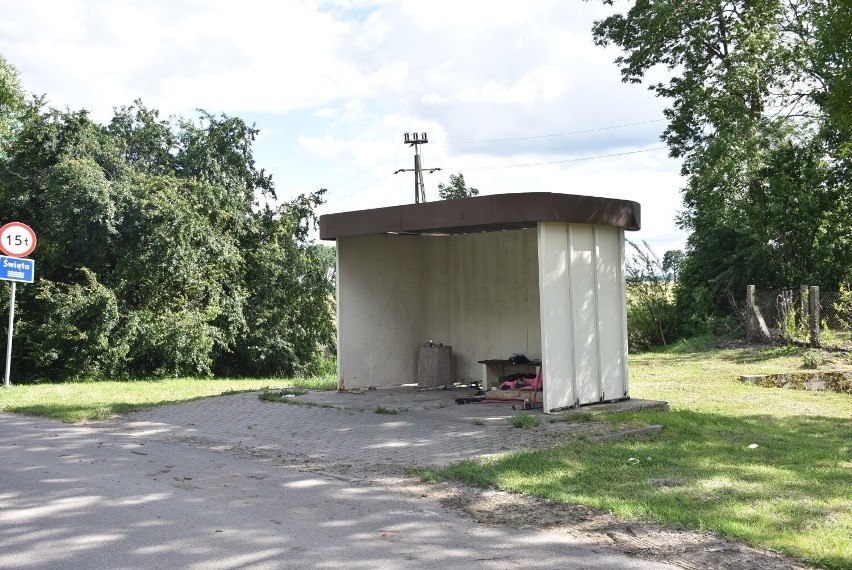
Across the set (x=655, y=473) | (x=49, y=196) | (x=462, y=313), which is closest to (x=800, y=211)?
(x=462, y=313)

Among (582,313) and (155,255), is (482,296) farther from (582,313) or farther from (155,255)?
(155,255)

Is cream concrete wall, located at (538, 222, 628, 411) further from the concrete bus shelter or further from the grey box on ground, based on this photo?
the grey box on ground

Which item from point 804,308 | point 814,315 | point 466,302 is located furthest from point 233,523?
point 804,308

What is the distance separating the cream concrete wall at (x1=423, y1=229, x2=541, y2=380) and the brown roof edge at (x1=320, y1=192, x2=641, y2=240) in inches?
103

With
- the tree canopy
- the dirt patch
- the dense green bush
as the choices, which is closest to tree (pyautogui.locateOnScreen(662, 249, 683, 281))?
the dense green bush

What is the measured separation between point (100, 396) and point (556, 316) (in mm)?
8696

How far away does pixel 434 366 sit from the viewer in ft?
50.2

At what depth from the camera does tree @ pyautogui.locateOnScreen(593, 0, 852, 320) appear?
23016mm

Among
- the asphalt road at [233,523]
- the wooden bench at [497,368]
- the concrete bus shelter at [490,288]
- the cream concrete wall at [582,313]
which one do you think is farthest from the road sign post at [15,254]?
the cream concrete wall at [582,313]

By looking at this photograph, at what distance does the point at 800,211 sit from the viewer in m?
23.3

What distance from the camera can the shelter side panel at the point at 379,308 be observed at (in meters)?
14.8

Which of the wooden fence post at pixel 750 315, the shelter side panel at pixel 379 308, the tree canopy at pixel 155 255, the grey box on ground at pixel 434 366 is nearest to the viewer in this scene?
the shelter side panel at pixel 379 308

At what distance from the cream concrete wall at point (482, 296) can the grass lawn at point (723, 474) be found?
3097 mm

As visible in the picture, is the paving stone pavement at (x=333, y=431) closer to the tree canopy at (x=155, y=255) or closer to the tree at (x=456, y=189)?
the tree canopy at (x=155, y=255)
